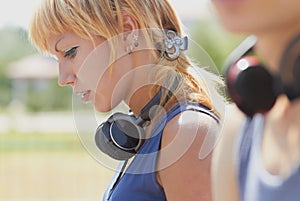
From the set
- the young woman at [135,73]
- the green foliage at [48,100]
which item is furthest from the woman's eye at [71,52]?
the green foliage at [48,100]

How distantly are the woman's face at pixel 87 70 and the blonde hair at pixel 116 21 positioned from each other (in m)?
0.02

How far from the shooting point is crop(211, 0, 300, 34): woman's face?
2.00ft

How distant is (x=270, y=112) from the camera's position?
688 millimetres

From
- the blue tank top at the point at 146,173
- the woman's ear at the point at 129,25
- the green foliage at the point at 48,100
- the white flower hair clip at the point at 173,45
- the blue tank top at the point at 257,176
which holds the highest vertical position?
the blue tank top at the point at 257,176

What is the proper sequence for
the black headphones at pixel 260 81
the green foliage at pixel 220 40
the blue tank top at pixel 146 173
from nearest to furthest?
the black headphones at pixel 260 81
the green foliage at pixel 220 40
the blue tank top at pixel 146 173

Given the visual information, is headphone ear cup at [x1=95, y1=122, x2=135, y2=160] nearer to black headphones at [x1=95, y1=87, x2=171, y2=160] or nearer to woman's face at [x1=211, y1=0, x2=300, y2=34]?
black headphones at [x1=95, y1=87, x2=171, y2=160]

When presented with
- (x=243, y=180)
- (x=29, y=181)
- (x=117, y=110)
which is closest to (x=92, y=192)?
(x=29, y=181)

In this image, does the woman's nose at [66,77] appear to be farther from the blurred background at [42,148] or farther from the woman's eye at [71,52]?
the blurred background at [42,148]

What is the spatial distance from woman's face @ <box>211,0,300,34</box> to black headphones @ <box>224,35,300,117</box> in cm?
2

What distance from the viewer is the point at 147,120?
137 centimetres

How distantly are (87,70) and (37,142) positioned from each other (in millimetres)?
12209

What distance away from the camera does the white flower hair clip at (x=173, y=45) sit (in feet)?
4.52

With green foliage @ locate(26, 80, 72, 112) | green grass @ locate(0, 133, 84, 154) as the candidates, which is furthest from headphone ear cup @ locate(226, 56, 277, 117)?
green foliage @ locate(26, 80, 72, 112)

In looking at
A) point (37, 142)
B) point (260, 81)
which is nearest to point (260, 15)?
point (260, 81)
